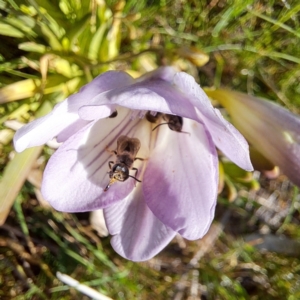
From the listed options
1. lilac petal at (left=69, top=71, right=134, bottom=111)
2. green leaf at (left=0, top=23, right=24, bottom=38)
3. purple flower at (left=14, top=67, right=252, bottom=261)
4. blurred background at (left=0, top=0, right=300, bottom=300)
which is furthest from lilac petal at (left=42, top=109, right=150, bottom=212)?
green leaf at (left=0, top=23, right=24, bottom=38)

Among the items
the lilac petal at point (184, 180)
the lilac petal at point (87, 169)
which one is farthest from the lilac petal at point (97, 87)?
the lilac petal at point (184, 180)

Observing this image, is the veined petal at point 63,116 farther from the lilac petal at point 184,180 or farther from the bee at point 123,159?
the lilac petal at point 184,180

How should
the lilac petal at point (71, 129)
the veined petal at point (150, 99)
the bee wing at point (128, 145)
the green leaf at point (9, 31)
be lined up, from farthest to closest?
the green leaf at point (9, 31)
the bee wing at point (128, 145)
the lilac petal at point (71, 129)
the veined petal at point (150, 99)

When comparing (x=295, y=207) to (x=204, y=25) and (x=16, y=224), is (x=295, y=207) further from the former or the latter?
(x=16, y=224)

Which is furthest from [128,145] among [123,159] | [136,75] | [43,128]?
[136,75]

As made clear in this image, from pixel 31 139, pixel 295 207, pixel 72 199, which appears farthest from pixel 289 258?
pixel 31 139

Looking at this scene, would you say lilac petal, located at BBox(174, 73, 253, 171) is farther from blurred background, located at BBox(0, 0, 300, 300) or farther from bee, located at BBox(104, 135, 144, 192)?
blurred background, located at BBox(0, 0, 300, 300)
